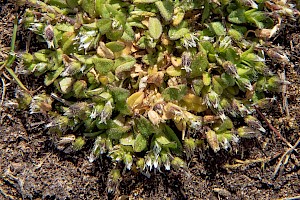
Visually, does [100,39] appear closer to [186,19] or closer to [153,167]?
[186,19]

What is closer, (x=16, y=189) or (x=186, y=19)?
(x=186, y=19)

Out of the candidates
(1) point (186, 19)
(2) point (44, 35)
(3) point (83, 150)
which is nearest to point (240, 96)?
(1) point (186, 19)

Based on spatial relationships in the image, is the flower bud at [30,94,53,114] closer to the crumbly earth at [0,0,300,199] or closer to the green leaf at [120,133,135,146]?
the crumbly earth at [0,0,300,199]

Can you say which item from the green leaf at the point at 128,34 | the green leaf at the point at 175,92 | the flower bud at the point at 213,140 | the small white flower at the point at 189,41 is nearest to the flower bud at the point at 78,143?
the green leaf at the point at 175,92

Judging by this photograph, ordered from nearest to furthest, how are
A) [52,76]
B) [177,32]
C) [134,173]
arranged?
[177,32] → [52,76] → [134,173]

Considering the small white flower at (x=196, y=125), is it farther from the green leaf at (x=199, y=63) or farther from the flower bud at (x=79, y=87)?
the flower bud at (x=79, y=87)

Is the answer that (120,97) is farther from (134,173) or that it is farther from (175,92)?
(134,173)

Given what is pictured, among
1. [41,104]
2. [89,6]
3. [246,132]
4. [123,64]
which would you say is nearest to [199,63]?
[123,64]

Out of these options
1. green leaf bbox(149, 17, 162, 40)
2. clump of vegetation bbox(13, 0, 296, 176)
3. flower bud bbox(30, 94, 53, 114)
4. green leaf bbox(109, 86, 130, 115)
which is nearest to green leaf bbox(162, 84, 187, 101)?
clump of vegetation bbox(13, 0, 296, 176)
